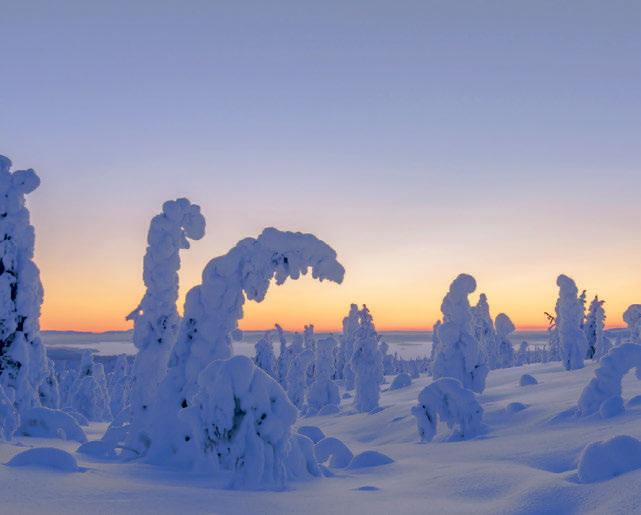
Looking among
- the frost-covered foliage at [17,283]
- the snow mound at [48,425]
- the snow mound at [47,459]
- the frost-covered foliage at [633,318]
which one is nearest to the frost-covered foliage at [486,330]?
the frost-covered foliage at [633,318]

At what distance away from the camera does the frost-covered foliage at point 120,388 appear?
7753 cm

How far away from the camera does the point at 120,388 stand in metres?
79.9

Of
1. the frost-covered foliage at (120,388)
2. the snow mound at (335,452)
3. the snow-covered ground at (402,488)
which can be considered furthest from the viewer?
the frost-covered foliage at (120,388)

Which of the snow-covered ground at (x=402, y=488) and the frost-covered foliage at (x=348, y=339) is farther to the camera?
the frost-covered foliage at (x=348, y=339)

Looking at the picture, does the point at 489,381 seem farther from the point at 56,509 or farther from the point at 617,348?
the point at 56,509

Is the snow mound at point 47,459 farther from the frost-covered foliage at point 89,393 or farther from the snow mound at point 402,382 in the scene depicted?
the frost-covered foliage at point 89,393

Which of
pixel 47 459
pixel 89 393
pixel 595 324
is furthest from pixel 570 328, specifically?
pixel 89 393

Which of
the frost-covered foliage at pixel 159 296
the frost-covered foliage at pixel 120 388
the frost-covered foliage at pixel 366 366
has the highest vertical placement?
the frost-covered foliage at pixel 159 296

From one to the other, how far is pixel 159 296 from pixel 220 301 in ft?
28.1

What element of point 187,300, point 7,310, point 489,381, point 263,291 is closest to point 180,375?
point 187,300

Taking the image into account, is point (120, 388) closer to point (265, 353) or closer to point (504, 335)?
point (265, 353)

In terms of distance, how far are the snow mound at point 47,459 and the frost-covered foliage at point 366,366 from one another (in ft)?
110

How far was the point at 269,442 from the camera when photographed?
39.9ft

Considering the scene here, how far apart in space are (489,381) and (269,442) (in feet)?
122
